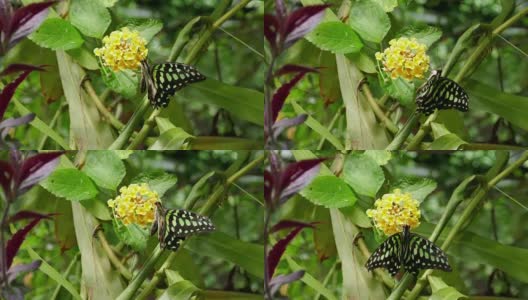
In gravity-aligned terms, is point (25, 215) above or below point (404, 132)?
below

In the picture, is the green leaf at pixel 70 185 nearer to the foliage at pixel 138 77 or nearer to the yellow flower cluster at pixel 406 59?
the foliage at pixel 138 77

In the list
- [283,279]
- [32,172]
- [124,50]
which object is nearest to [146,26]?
[124,50]

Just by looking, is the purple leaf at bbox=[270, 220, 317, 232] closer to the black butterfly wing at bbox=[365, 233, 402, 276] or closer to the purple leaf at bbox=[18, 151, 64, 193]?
the black butterfly wing at bbox=[365, 233, 402, 276]

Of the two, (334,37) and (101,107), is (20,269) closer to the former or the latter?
(101,107)

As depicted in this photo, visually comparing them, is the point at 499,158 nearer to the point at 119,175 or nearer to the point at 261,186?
the point at 261,186

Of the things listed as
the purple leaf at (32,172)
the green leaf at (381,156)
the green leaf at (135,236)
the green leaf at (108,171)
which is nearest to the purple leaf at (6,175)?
the purple leaf at (32,172)

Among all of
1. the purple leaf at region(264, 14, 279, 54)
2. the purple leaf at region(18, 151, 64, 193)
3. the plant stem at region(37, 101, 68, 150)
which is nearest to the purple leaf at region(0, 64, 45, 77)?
the plant stem at region(37, 101, 68, 150)
